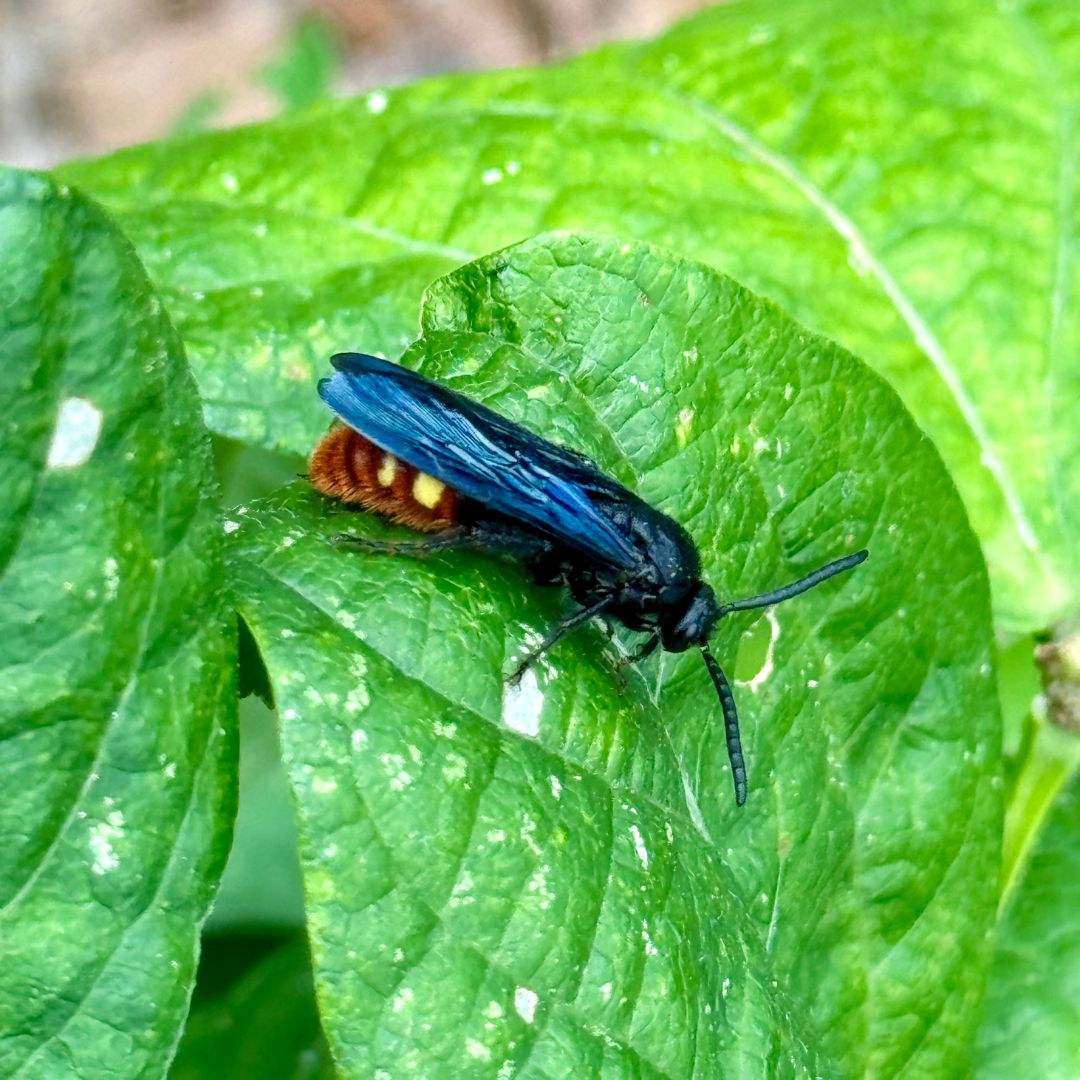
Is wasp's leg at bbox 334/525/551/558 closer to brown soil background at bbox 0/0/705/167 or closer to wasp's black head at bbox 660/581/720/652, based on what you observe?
wasp's black head at bbox 660/581/720/652

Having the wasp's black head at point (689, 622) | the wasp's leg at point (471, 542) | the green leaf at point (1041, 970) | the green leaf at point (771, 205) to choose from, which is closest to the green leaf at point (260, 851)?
the green leaf at point (771, 205)

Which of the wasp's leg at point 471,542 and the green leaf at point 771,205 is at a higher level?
the green leaf at point 771,205

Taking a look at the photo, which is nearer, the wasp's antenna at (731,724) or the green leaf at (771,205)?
the wasp's antenna at (731,724)

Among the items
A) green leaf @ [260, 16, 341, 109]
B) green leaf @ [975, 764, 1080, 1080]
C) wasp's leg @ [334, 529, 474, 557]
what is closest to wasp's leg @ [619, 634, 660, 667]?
wasp's leg @ [334, 529, 474, 557]

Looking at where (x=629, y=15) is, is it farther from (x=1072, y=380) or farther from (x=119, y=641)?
(x=119, y=641)

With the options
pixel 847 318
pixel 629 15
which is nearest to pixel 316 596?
pixel 847 318

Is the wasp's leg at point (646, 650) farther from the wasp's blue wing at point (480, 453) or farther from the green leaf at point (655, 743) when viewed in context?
the wasp's blue wing at point (480, 453)

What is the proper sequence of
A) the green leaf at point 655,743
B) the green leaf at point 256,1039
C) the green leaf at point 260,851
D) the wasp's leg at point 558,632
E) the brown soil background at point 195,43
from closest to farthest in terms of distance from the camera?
the green leaf at point 655,743 < the wasp's leg at point 558,632 < the green leaf at point 256,1039 < the green leaf at point 260,851 < the brown soil background at point 195,43

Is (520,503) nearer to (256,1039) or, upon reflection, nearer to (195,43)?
(256,1039)
